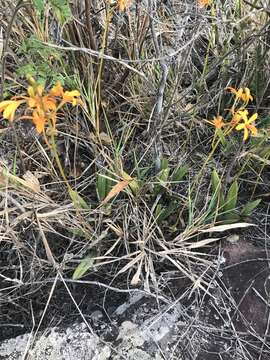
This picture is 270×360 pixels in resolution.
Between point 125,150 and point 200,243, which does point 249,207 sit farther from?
point 125,150

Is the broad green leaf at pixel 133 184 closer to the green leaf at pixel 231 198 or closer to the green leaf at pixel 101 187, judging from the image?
the green leaf at pixel 101 187

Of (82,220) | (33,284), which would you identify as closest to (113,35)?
(82,220)

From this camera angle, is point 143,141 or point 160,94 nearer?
point 160,94

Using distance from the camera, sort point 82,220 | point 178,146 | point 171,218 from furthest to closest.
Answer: point 178,146, point 171,218, point 82,220

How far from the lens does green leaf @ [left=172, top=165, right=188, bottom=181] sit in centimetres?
133

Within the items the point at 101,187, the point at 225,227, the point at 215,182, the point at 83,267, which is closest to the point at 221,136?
the point at 215,182

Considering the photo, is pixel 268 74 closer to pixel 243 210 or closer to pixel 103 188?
pixel 243 210

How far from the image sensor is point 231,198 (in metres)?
1.25

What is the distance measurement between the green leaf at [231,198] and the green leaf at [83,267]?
37 centimetres

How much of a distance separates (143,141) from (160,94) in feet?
0.75

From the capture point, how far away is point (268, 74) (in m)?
1.45

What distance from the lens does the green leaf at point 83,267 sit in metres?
1.18

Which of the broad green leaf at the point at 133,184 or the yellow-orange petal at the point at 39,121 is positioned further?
the broad green leaf at the point at 133,184

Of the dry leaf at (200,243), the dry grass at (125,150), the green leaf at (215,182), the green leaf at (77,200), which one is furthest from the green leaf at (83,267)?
the green leaf at (215,182)
